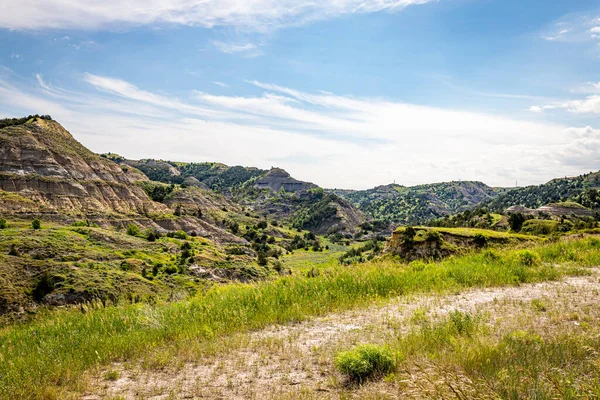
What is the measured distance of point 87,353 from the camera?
21.8 ft

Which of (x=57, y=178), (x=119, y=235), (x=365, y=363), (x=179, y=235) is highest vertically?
(x=57, y=178)

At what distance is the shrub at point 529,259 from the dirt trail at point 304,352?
7.50 ft

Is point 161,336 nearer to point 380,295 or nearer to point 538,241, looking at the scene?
point 380,295

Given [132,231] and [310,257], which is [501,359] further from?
[310,257]

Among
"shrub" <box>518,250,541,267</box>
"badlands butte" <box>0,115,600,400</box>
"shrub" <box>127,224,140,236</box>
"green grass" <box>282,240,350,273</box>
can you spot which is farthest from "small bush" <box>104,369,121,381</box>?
"green grass" <box>282,240,350,273</box>

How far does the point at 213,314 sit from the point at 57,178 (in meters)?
106

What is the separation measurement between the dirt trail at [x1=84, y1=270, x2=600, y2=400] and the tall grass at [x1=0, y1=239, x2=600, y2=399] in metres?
0.64

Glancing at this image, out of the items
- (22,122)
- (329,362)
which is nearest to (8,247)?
(329,362)

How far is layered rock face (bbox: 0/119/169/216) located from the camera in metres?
85.2

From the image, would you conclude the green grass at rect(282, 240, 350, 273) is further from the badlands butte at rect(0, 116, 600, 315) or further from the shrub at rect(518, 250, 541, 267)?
the shrub at rect(518, 250, 541, 267)

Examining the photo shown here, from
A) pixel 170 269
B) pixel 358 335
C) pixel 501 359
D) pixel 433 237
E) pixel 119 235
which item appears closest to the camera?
pixel 501 359

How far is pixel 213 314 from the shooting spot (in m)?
8.44

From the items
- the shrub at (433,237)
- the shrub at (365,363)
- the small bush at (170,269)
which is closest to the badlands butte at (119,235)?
the shrub at (433,237)

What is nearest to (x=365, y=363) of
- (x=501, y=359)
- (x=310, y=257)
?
(x=501, y=359)
